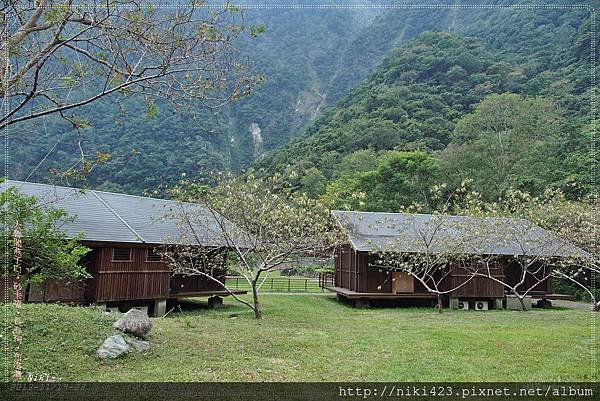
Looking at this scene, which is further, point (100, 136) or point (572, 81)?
point (572, 81)

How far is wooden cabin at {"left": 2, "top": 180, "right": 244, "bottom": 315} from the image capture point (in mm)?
14008

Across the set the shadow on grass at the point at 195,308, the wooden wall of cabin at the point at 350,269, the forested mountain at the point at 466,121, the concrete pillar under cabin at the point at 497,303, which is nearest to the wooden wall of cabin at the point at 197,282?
the shadow on grass at the point at 195,308

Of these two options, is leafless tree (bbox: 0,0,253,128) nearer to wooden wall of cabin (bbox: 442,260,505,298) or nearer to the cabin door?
the cabin door

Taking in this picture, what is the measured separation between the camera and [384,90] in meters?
56.3

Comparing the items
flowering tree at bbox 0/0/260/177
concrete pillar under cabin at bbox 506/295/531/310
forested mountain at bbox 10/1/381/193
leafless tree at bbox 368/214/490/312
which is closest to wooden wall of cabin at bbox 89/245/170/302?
forested mountain at bbox 10/1/381/193

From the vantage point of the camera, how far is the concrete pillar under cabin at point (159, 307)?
1622cm

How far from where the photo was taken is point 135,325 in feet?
28.1

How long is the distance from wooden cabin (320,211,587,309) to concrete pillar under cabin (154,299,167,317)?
297 inches

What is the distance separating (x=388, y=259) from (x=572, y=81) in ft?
115

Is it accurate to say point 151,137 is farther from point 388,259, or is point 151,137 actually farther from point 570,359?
point 570,359

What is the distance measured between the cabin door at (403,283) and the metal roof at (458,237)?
1.95 meters

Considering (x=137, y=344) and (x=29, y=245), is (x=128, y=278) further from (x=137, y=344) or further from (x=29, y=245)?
(x=137, y=344)

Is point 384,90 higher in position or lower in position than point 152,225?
higher


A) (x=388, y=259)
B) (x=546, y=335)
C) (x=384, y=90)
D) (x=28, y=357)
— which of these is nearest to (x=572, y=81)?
(x=384, y=90)
